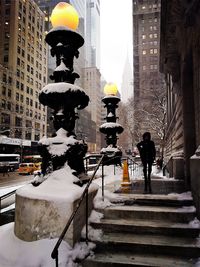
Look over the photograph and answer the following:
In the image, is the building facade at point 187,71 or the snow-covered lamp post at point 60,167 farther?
the building facade at point 187,71

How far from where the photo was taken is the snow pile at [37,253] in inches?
161

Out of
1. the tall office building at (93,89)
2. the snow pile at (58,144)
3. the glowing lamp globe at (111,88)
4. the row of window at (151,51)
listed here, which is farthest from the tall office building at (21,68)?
the tall office building at (93,89)

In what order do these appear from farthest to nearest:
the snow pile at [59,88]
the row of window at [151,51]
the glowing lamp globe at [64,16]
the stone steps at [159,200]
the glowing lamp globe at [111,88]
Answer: the row of window at [151,51] → the glowing lamp globe at [111,88] → the glowing lamp globe at [64,16] → the stone steps at [159,200] → the snow pile at [59,88]

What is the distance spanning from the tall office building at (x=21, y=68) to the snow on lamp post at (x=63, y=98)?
50.7 meters

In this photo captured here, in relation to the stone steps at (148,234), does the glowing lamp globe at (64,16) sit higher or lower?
higher

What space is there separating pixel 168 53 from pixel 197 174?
8.20 m

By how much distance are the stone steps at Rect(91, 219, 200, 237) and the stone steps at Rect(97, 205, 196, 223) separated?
0.40 ft

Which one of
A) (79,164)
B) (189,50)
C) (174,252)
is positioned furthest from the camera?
(189,50)

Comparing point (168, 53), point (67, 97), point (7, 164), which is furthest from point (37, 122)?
point (67, 97)

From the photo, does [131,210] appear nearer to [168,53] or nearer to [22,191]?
[22,191]

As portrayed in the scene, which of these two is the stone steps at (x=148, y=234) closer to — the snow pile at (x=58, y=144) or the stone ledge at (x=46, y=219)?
the stone ledge at (x=46, y=219)

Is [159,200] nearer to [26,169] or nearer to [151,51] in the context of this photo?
[26,169]

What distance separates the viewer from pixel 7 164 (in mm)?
37969

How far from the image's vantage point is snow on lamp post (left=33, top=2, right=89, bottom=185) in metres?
5.34
